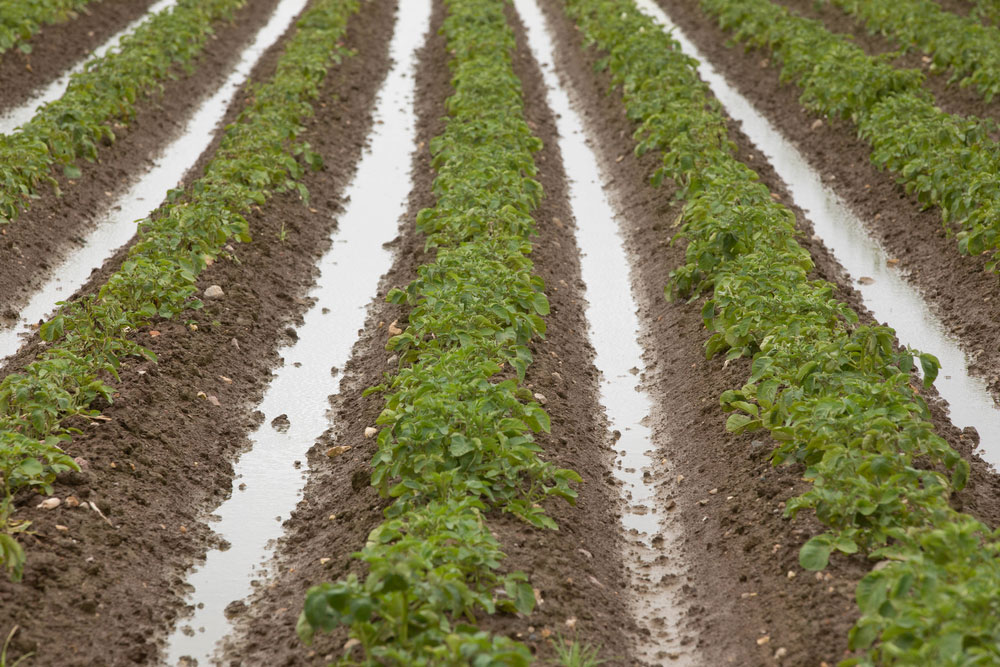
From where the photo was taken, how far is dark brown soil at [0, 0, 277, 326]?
815cm

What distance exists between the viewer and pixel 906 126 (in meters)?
9.84

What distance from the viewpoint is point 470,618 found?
414cm

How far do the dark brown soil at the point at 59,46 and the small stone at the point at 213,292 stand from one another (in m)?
6.57

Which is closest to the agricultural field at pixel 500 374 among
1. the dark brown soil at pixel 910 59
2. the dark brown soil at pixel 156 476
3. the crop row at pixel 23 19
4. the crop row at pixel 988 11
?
the dark brown soil at pixel 156 476

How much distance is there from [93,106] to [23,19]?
4.39 meters

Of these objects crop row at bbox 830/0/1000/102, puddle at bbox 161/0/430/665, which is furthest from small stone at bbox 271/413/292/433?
crop row at bbox 830/0/1000/102

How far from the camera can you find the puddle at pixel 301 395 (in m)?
4.97

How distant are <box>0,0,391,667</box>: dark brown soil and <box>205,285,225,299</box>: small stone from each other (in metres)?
0.09

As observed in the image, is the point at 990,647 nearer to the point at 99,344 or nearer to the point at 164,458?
the point at 164,458

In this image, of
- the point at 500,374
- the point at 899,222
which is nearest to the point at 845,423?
the point at 500,374

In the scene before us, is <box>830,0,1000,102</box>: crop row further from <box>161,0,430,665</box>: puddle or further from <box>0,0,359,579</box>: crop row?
<box>0,0,359,579</box>: crop row

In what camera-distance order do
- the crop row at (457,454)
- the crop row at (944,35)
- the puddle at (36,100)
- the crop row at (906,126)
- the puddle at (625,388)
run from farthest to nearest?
1. the crop row at (944,35)
2. the puddle at (36,100)
3. the crop row at (906,126)
4. the puddle at (625,388)
5. the crop row at (457,454)

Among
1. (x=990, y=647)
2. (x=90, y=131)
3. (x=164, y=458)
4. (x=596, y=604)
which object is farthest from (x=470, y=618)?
(x=90, y=131)

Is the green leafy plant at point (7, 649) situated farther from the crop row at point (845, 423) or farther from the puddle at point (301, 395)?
the crop row at point (845, 423)
